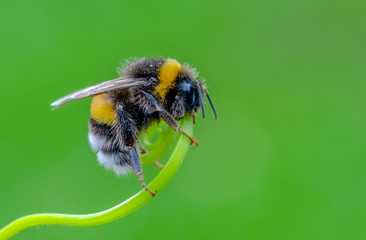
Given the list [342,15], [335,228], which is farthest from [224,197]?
[342,15]

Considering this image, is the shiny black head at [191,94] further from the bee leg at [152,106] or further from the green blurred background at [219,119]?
the green blurred background at [219,119]

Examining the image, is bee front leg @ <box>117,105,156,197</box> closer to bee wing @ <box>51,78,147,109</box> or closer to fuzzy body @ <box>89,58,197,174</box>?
fuzzy body @ <box>89,58,197,174</box>

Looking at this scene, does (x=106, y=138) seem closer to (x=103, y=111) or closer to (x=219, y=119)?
(x=103, y=111)

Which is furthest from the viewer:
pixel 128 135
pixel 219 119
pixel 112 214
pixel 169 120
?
pixel 219 119

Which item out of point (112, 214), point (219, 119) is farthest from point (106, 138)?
point (219, 119)

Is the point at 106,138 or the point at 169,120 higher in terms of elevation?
the point at 106,138

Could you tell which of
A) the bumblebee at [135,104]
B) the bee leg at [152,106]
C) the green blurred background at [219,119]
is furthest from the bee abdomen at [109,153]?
the green blurred background at [219,119]

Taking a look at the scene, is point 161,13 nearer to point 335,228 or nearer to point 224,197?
point 224,197
